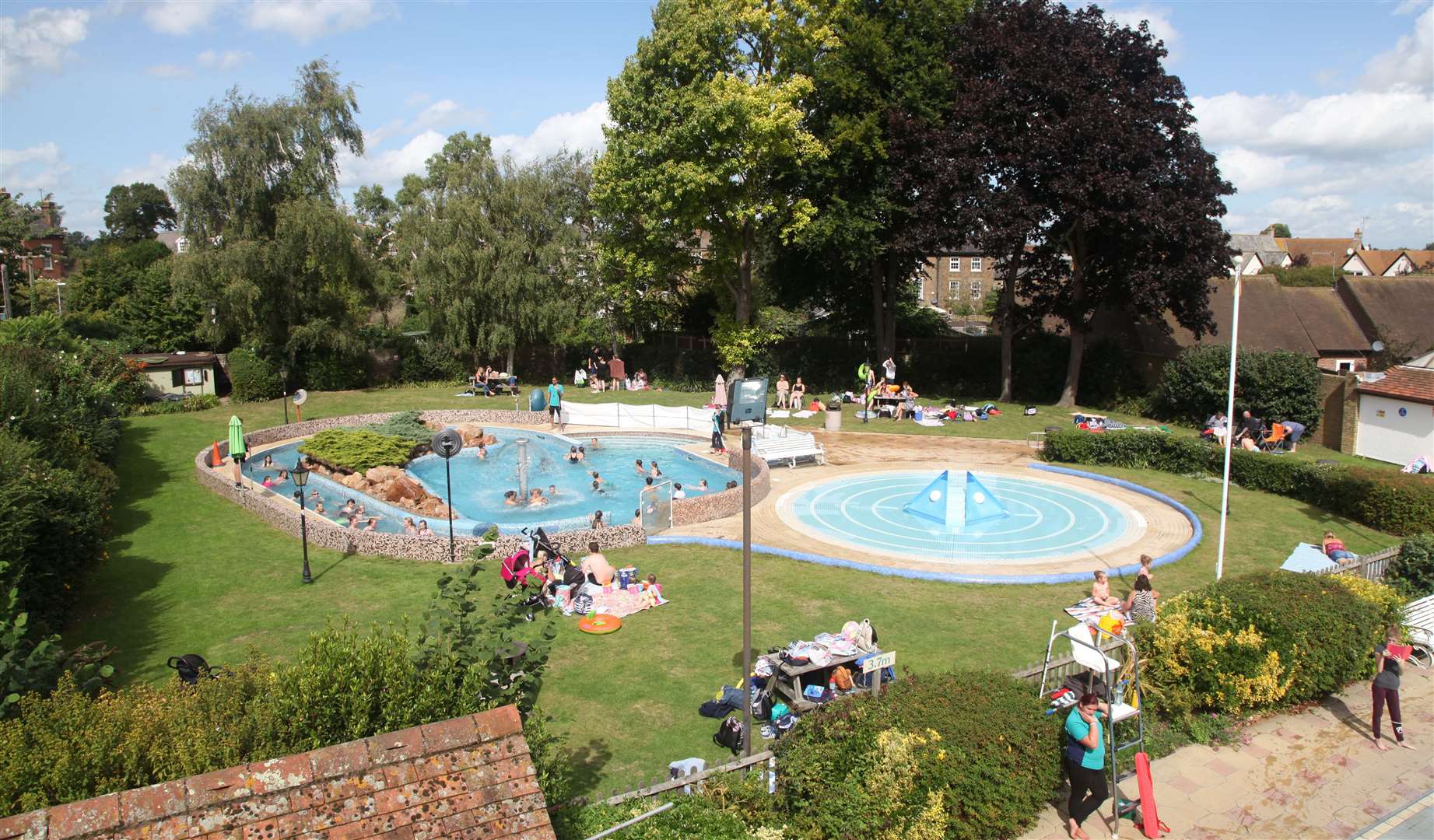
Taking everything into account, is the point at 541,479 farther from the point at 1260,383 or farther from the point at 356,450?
the point at 1260,383

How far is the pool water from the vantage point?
2608cm

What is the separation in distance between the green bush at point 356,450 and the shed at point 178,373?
11.8m

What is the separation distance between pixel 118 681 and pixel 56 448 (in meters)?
10.0

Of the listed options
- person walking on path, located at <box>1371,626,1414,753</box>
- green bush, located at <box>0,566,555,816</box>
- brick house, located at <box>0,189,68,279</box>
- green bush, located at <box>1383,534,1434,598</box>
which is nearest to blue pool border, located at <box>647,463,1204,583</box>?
green bush, located at <box>1383,534,1434,598</box>

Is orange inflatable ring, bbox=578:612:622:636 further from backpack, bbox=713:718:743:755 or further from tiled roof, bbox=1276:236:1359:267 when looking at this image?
tiled roof, bbox=1276:236:1359:267

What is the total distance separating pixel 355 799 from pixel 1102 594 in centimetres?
1386

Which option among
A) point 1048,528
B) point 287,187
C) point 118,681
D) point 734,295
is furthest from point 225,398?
point 1048,528

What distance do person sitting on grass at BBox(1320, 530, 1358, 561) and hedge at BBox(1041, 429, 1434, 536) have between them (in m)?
2.59

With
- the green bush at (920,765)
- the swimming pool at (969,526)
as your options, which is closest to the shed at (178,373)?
the swimming pool at (969,526)

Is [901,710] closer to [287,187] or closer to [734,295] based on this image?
[734,295]

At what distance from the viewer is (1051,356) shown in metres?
41.5

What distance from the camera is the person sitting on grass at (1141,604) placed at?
51.0ft

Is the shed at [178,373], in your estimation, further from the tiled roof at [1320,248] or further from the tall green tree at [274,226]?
the tiled roof at [1320,248]

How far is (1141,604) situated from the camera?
15641 mm
